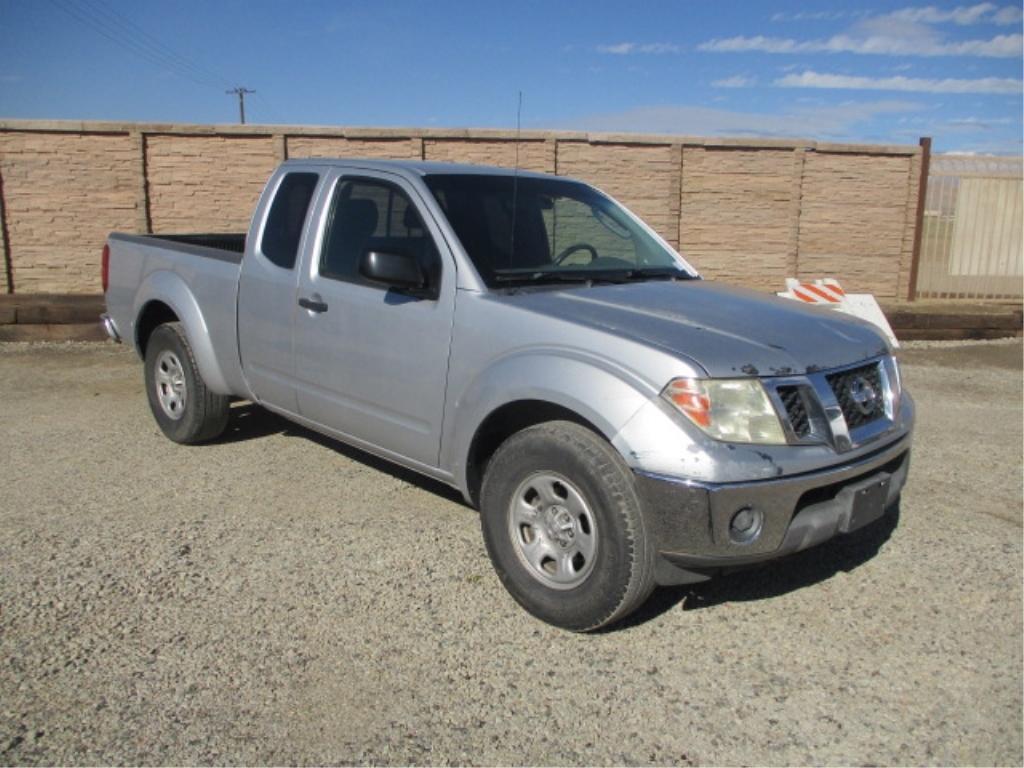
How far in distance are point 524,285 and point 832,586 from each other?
77.7 inches

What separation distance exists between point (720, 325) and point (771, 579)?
1324mm

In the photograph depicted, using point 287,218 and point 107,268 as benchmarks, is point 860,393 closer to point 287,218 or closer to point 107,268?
point 287,218

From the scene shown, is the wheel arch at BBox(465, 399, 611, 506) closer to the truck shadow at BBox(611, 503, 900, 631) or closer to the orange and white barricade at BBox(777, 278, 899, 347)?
the truck shadow at BBox(611, 503, 900, 631)

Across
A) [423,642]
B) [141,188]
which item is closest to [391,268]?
[423,642]

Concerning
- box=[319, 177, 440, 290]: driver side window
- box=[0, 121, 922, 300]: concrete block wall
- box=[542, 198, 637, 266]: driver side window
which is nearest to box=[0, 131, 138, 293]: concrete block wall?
box=[0, 121, 922, 300]: concrete block wall

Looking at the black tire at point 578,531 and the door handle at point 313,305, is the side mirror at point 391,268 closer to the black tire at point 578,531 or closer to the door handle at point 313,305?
the door handle at point 313,305

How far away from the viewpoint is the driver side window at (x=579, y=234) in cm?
455

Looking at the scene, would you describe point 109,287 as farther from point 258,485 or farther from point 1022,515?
point 1022,515

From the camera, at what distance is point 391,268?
155 inches

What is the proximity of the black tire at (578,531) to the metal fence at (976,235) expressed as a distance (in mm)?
11662

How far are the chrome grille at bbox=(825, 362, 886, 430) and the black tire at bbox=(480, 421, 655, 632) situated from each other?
954 millimetres

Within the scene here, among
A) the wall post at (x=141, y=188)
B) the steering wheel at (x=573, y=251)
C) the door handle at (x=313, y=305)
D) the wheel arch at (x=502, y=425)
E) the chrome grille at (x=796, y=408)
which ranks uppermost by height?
the wall post at (x=141, y=188)

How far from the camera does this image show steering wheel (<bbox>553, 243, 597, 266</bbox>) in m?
4.44

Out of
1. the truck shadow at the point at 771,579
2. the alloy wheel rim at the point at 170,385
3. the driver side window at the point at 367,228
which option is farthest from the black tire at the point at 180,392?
the truck shadow at the point at 771,579
